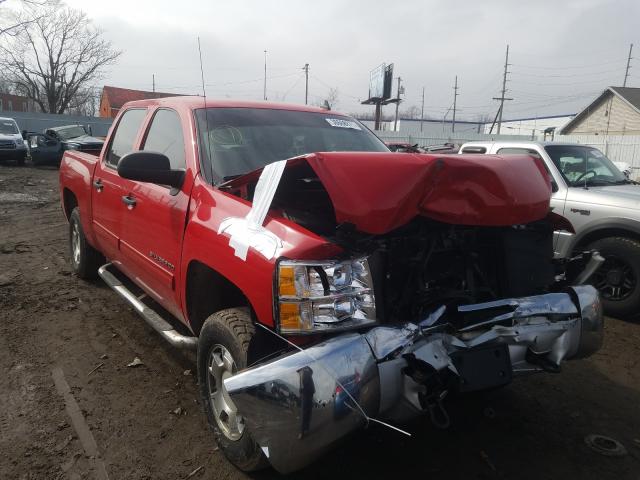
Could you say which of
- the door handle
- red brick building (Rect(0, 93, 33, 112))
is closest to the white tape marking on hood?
the door handle

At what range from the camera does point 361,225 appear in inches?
83.0

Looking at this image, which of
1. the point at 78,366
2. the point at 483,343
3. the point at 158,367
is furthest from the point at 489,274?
the point at 78,366

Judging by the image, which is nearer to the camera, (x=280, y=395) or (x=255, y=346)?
(x=280, y=395)

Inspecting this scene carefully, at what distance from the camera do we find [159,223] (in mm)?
3143

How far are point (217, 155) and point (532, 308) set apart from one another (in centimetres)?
202

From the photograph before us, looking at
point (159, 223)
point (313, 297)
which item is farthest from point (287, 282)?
point (159, 223)

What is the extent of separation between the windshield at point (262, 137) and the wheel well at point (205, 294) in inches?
22.7

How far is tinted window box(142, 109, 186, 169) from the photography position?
10.7 feet

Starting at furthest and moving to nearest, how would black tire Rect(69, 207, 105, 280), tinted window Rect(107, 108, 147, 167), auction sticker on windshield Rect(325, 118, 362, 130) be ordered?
black tire Rect(69, 207, 105, 280) < tinted window Rect(107, 108, 147, 167) < auction sticker on windshield Rect(325, 118, 362, 130)

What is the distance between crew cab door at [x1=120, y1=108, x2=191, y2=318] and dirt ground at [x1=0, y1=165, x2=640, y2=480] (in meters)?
0.64

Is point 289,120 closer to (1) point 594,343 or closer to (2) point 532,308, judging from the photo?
(2) point 532,308

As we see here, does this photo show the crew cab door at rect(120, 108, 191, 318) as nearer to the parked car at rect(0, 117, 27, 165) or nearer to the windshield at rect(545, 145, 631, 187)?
the windshield at rect(545, 145, 631, 187)

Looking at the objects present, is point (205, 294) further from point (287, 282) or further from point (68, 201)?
point (68, 201)

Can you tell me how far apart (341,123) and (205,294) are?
187cm
